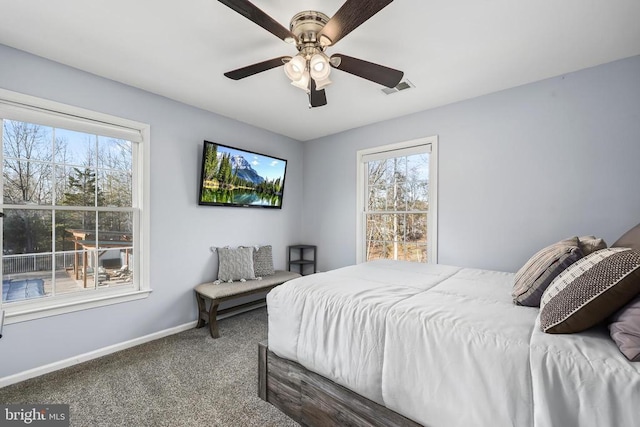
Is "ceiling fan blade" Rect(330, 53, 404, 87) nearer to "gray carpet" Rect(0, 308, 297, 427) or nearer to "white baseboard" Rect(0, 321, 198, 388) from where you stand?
"gray carpet" Rect(0, 308, 297, 427)

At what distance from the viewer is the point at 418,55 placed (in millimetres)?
2209

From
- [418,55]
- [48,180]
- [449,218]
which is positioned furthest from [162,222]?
[449,218]

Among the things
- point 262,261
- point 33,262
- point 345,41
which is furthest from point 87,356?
point 345,41

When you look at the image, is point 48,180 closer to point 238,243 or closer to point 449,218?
point 238,243

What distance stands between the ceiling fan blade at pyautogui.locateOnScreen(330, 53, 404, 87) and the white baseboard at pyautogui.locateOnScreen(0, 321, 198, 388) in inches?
123

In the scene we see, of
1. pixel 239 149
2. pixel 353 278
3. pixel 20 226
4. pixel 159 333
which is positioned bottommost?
pixel 159 333

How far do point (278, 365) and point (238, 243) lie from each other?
2.17 m

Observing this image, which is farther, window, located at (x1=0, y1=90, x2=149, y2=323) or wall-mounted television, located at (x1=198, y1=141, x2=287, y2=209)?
wall-mounted television, located at (x1=198, y1=141, x2=287, y2=209)

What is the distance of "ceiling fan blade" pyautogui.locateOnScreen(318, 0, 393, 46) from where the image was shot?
1.31 m

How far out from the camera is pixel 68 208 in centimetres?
245

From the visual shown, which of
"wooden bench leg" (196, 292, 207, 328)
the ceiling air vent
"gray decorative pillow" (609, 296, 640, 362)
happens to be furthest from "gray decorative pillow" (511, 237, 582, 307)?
"wooden bench leg" (196, 292, 207, 328)

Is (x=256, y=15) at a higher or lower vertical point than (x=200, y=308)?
higher

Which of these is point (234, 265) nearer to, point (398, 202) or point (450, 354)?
point (398, 202)

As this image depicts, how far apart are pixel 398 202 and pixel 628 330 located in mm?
2783
